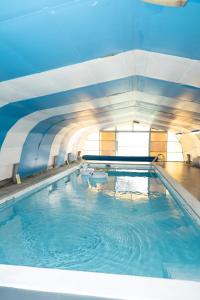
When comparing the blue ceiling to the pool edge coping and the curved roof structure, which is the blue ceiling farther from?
the pool edge coping

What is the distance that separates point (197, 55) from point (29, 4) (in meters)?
1.84

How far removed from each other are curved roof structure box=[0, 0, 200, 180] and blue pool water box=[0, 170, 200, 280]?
2.24 m

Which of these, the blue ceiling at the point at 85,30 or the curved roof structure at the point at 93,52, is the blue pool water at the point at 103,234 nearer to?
the curved roof structure at the point at 93,52

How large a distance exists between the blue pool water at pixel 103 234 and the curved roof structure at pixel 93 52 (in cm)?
224

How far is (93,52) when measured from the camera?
9.43 feet

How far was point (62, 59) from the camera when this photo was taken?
2963 millimetres

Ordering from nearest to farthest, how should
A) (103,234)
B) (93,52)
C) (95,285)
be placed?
(95,285) < (93,52) < (103,234)

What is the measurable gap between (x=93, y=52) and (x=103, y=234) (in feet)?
9.54

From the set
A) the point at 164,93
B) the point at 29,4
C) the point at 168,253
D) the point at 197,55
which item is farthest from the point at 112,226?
the point at 29,4

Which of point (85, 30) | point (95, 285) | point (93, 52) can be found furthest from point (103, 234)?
point (85, 30)

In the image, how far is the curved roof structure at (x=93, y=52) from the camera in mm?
1992

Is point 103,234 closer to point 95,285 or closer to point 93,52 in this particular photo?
point 95,285

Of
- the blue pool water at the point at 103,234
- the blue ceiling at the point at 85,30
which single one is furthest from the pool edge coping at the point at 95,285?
the blue ceiling at the point at 85,30

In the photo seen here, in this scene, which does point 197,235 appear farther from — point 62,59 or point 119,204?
point 62,59
